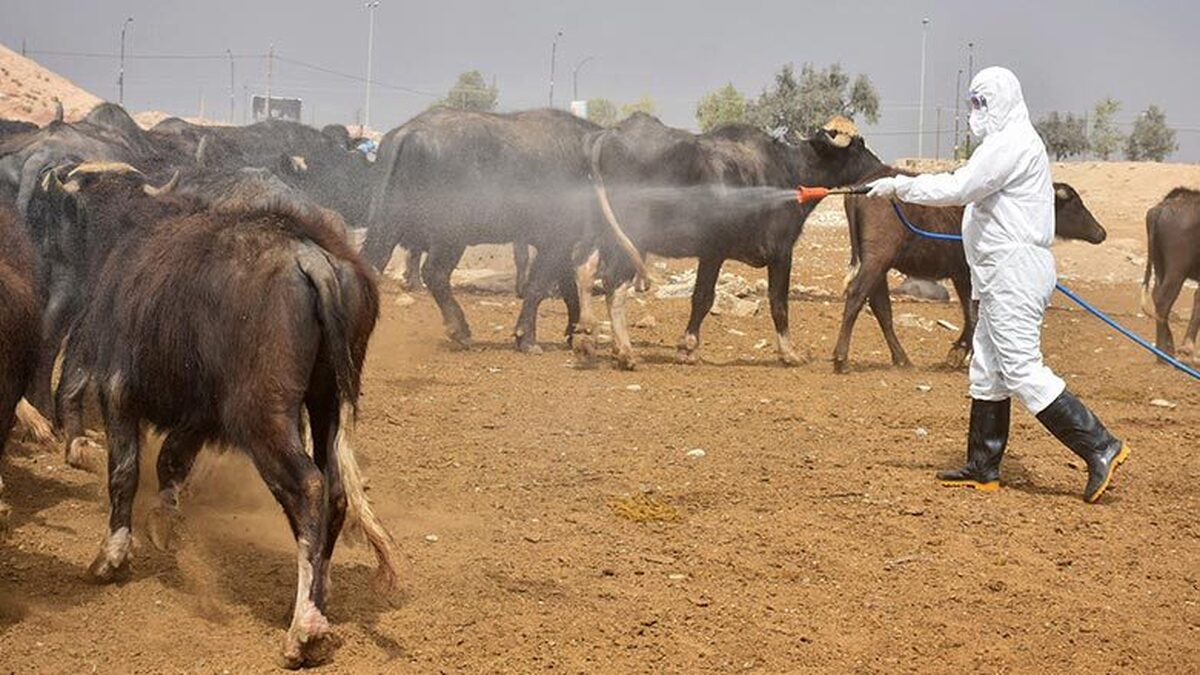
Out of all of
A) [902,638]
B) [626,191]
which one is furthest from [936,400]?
[902,638]

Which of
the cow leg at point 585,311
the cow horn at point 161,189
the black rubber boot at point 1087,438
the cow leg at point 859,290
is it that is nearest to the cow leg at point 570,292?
the cow leg at point 585,311

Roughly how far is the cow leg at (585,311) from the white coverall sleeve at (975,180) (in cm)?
515

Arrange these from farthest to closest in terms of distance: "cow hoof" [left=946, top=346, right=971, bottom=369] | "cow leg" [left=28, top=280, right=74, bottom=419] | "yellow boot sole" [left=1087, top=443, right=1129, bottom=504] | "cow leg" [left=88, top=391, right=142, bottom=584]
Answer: "cow hoof" [left=946, top=346, right=971, bottom=369], "cow leg" [left=28, top=280, right=74, bottom=419], "yellow boot sole" [left=1087, top=443, right=1129, bottom=504], "cow leg" [left=88, top=391, right=142, bottom=584]

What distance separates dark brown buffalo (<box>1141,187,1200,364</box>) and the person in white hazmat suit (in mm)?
7603

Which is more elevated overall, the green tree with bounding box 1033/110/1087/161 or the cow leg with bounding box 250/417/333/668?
the green tree with bounding box 1033/110/1087/161

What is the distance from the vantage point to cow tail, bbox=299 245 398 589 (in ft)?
18.3

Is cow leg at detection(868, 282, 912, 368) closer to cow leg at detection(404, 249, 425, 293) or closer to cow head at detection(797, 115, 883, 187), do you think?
cow head at detection(797, 115, 883, 187)

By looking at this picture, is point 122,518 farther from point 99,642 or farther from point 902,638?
point 902,638

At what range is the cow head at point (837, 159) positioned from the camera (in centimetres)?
1493

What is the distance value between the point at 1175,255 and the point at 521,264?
274 inches

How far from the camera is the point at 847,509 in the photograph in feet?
25.9

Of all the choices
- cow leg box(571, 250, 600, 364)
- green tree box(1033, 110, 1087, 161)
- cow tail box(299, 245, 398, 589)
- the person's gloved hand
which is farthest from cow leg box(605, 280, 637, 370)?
green tree box(1033, 110, 1087, 161)

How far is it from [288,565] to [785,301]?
27.2 ft

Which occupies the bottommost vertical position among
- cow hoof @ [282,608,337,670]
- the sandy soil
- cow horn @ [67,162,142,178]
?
cow hoof @ [282,608,337,670]
